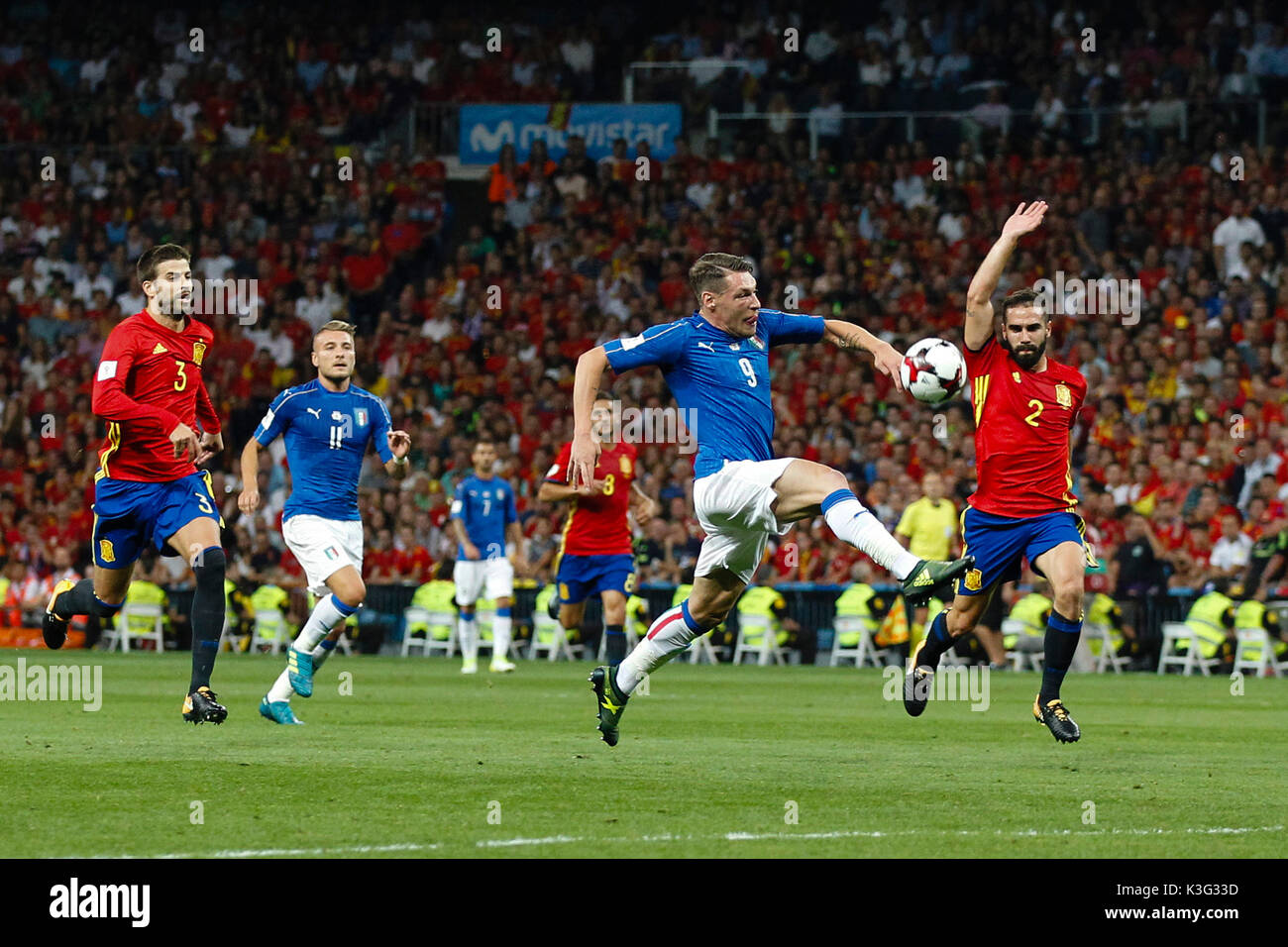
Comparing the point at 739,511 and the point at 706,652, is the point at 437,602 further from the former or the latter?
the point at 739,511

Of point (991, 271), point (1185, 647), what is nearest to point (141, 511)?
point (991, 271)

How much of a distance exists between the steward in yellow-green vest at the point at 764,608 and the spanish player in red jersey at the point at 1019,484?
37.8ft

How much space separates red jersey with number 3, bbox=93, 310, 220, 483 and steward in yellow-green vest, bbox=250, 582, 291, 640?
531 inches

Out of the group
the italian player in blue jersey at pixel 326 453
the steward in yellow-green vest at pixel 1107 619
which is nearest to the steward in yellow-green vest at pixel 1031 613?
the steward in yellow-green vest at pixel 1107 619

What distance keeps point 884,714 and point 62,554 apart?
14527mm

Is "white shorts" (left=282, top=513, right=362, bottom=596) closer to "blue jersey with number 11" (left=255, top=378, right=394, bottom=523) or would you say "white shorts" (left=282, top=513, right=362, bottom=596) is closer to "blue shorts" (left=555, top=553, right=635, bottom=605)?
"blue jersey with number 11" (left=255, top=378, right=394, bottom=523)

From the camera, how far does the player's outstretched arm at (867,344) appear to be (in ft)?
28.8

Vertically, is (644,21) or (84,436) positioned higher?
(644,21)

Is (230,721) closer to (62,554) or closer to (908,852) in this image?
(908,852)

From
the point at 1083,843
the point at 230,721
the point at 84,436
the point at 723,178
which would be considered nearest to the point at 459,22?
the point at 723,178

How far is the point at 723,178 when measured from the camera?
93.8ft

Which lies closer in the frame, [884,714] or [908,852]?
[908,852]

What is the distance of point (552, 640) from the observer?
23.6m

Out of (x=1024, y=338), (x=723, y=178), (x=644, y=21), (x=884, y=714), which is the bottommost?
(x=884, y=714)
